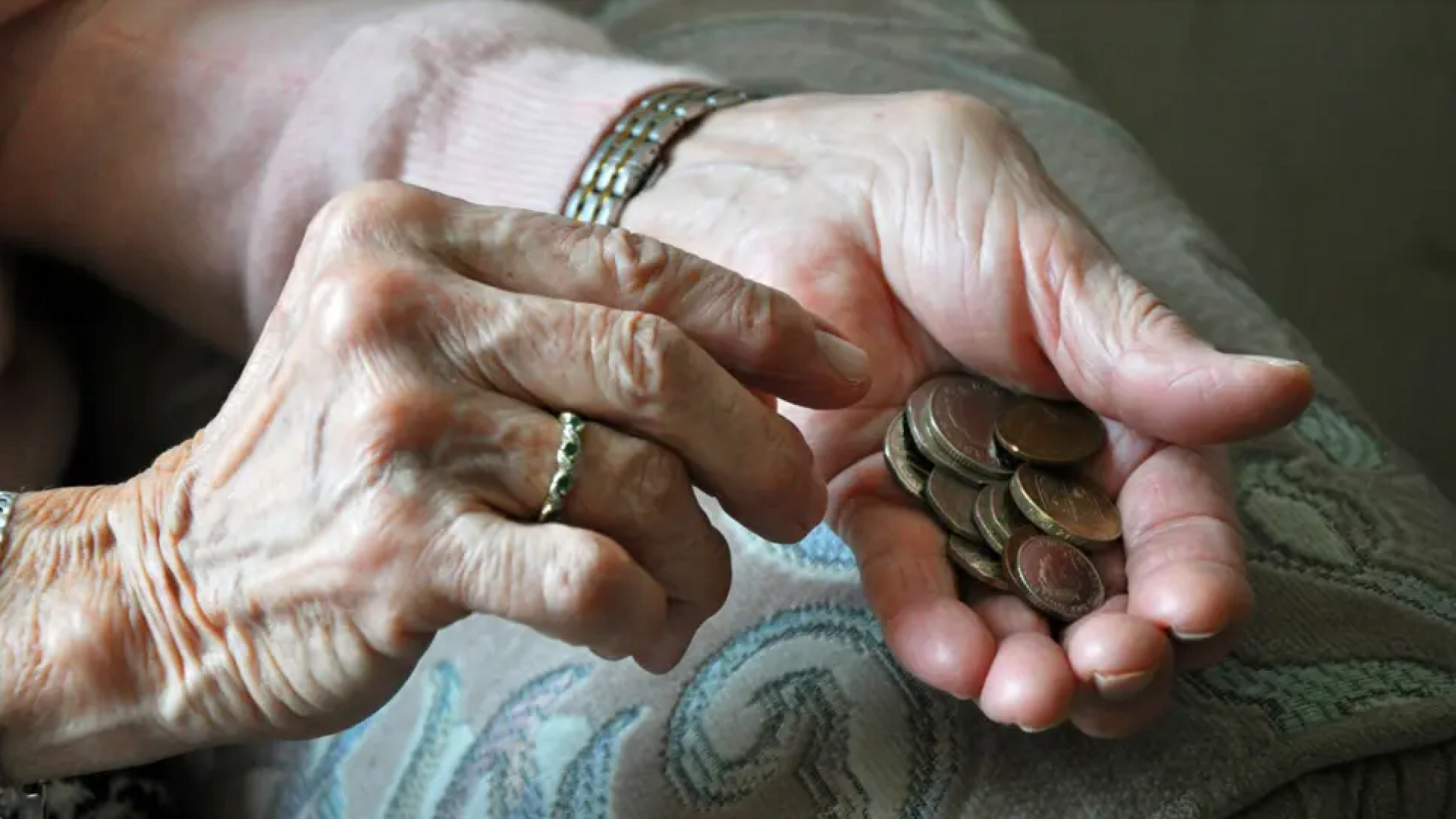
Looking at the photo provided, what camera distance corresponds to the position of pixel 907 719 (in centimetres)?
62

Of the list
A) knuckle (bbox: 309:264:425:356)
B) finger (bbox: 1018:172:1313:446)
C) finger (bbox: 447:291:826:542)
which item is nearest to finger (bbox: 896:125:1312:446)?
finger (bbox: 1018:172:1313:446)

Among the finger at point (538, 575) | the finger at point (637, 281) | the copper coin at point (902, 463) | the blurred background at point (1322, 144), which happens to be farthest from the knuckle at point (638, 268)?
the blurred background at point (1322, 144)

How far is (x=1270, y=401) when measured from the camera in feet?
1.95

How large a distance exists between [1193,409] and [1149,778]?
18 centimetres

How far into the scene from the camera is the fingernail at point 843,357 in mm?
569

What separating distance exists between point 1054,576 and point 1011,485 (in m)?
0.08

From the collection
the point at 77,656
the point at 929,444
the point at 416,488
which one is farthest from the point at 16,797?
the point at 929,444

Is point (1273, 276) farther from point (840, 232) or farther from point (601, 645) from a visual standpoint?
point (601, 645)

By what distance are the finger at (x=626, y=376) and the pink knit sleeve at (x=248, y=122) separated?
35 cm

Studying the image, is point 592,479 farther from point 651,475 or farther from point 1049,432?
point 1049,432

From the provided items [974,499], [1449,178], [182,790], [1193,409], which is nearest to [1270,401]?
[1193,409]

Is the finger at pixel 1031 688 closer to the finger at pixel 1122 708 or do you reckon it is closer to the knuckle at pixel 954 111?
the finger at pixel 1122 708

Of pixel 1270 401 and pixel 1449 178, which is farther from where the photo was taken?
pixel 1449 178

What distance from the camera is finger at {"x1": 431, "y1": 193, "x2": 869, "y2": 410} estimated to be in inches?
21.3
